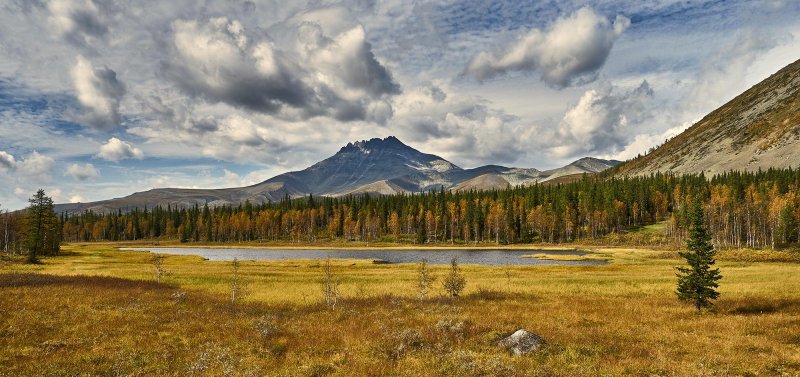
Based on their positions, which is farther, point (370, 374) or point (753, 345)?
point (753, 345)

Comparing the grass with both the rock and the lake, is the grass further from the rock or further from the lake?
the lake

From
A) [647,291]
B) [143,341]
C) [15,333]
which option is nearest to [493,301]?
[647,291]

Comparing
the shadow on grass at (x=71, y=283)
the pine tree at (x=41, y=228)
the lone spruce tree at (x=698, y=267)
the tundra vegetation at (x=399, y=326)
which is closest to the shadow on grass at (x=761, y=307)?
the tundra vegetation at (x=399, y=326)

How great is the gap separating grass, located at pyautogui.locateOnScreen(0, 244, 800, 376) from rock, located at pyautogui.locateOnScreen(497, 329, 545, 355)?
70 cm

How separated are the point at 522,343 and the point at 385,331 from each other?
8252 millimetres

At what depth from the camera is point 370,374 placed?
17.2 meters

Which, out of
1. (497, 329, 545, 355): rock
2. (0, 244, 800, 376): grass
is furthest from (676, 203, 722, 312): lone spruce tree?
(497, 329, 545, 355): rock

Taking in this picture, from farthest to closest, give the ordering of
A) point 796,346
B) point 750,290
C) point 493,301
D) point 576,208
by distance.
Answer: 1. point 576,208
2. point 750,290
3. point 493,301
4. point 796,346

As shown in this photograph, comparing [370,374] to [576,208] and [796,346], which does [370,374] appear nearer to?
[796,346]

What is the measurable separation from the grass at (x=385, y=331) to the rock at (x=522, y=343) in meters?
0.70

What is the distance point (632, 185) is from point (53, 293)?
207090 millimetres

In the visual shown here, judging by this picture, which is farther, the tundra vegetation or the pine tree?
the pine tree

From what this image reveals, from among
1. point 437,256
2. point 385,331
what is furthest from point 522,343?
point 437,256

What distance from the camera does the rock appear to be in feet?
67.6
